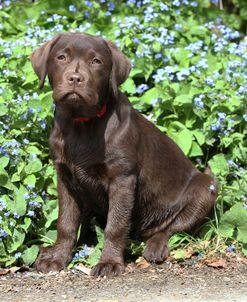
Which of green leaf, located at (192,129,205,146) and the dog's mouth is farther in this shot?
green leaf, located at (192,129,205,146)

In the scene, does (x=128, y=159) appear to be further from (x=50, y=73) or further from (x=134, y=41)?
(x=134, y=41)

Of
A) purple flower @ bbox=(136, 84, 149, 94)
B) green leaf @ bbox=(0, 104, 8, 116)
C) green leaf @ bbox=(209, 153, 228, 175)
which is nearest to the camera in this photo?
green leaf @ bbox=(0, 104, 8, 116)

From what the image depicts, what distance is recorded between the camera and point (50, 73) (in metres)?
5.52

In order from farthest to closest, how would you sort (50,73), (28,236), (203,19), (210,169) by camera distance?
(203,19), (210,169), (28,236), (50,73)

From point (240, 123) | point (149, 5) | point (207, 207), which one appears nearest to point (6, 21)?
point (149, 5)

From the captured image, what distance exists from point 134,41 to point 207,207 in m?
2.11

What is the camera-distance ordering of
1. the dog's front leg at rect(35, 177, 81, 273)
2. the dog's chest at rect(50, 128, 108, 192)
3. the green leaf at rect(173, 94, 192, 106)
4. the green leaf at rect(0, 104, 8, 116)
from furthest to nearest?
the green leaf at rect(173, 94, 192, 106) → the green leaf at rect(0, 104, 8, 116) → the dog's front leg at rect(35, 177, 81, 273) → the dog's chest at rect(50, 128, 108, 192)

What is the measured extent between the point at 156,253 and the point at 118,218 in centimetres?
44

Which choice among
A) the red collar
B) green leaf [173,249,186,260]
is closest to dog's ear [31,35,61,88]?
the red collar

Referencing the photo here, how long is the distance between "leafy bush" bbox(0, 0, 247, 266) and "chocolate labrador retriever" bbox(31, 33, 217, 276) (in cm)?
29

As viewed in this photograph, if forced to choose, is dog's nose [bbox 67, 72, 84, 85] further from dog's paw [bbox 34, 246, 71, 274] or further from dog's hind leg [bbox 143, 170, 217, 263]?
dog's hind leg [bbox 143, 170, 217, 263]

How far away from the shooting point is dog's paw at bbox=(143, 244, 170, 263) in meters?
5.76

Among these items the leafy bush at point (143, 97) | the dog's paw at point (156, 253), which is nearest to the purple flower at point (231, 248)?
the leafy bush at point (143, 97)

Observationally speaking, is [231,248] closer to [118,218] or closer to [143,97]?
[118,218]
